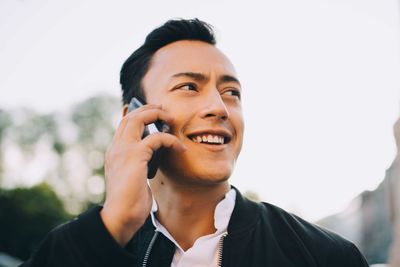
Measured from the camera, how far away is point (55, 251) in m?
2.16

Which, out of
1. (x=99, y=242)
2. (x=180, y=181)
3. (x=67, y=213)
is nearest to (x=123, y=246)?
(x=99, y=242)

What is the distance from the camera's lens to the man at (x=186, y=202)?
221 cm

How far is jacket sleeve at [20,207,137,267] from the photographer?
2.10 metres

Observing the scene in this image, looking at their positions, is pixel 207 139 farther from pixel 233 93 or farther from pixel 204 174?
pixel 233 93

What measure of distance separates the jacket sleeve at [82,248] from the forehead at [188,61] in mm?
1335

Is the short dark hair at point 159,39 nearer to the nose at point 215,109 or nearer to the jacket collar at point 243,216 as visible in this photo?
the nose at point 215,109

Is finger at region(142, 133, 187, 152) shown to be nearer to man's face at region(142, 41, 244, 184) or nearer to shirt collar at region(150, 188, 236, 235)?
man's face at region(142, 41, 244, 184)

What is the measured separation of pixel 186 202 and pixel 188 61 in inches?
42.6

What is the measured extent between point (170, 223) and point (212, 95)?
3.33 ft

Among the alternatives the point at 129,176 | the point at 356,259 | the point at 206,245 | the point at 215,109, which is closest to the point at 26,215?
the point at 206,245

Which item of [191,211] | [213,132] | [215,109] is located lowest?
[191,211]

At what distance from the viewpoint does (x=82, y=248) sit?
2119 mm

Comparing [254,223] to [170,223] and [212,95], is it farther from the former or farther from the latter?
[212,95]

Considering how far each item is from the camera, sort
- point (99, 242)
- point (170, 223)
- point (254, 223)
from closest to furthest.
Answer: point (99, 242) → point (254, 223) → point (170, 223)
